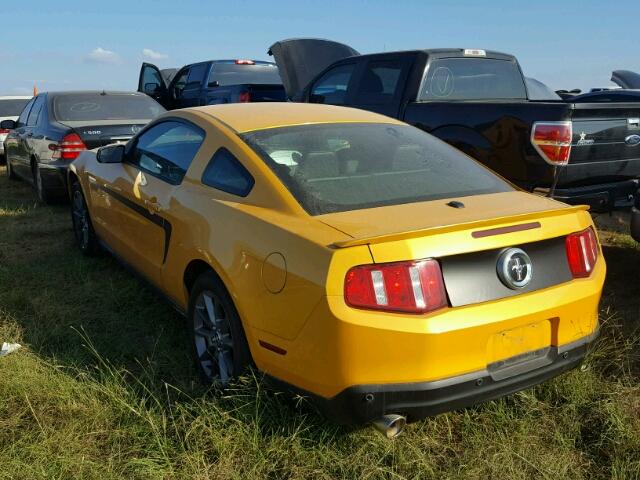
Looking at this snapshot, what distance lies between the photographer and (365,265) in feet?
7.50

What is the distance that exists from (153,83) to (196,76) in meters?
2.25

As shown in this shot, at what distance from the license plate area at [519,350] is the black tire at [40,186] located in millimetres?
6481

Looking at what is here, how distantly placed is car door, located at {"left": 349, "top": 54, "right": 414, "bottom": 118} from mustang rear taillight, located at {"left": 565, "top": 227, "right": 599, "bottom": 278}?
11.2 ft

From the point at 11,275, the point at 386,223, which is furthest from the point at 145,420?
the point at 11,275

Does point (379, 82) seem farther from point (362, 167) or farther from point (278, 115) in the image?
point (362, 167)

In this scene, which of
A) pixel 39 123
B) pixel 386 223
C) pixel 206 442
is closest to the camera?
pixel 386 223

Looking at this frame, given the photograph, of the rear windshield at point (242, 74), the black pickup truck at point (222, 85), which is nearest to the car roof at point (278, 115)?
the black pickup truck at point (222, 85)

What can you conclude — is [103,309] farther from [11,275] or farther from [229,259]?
[229,259]

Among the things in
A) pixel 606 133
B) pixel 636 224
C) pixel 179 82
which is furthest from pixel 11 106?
pixel 636 224

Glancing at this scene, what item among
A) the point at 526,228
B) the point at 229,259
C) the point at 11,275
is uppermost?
the point at 526,228

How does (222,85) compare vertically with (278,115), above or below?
below

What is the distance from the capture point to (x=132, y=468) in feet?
8.35

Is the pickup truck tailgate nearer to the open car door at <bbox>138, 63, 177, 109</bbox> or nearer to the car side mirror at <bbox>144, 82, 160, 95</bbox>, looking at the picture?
the open car door at <bbox>138, 63, 177, 109</bbox>

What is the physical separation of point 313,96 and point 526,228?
5147 millimetres
